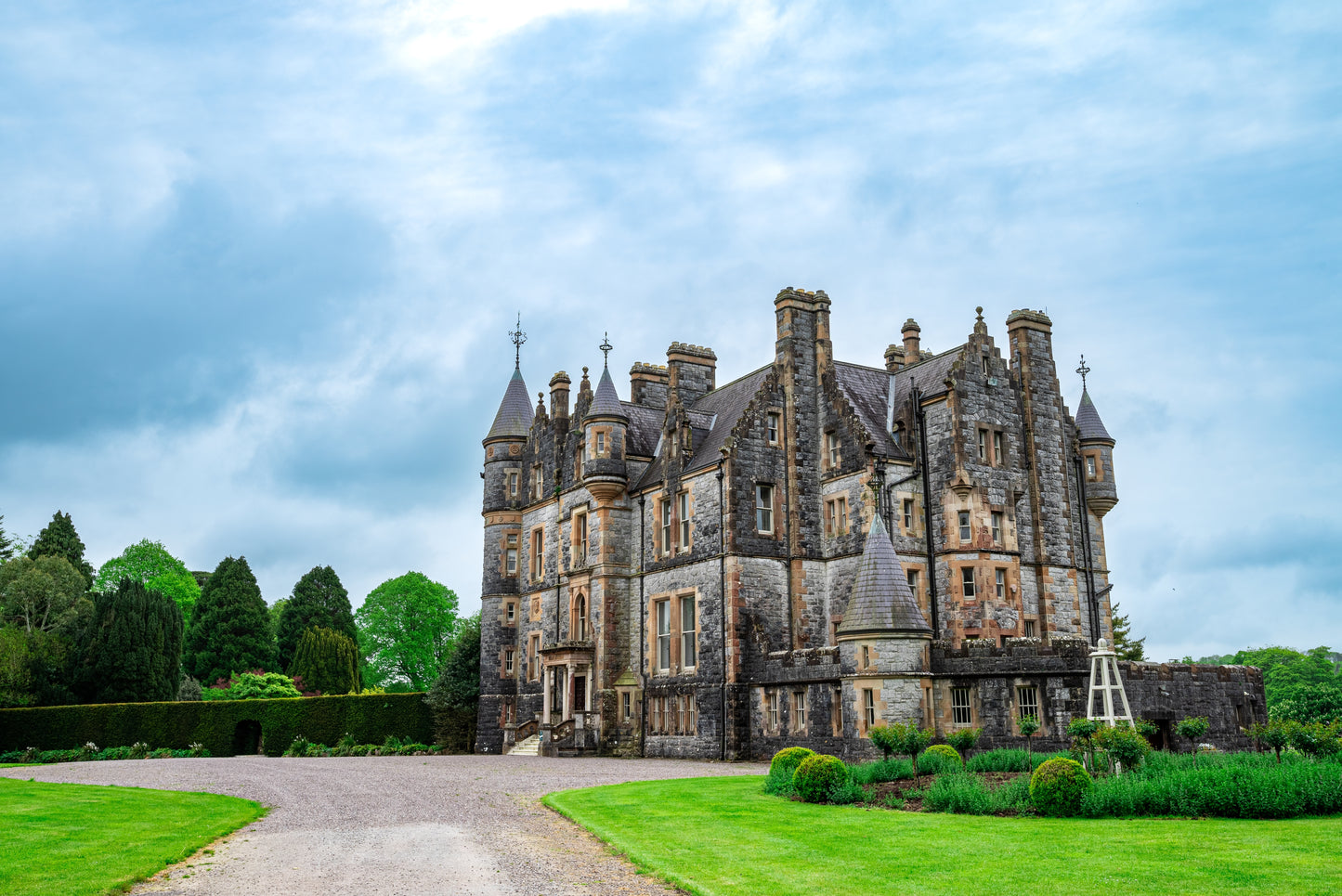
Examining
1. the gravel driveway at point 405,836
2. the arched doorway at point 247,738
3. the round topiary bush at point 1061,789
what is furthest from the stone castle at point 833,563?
the arched doorway at point 247,738

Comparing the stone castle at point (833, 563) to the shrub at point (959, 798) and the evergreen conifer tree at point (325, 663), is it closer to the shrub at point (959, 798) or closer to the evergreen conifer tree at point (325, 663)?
the shrub at point (959, 798)

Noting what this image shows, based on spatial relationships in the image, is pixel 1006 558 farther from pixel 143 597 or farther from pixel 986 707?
pixel 143 597

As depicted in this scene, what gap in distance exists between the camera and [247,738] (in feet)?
166

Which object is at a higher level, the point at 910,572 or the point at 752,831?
the point at 910,572

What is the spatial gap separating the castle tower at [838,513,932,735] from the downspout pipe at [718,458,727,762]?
7459 mm

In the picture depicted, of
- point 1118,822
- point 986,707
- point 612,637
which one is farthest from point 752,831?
point 612,637

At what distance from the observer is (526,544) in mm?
47969

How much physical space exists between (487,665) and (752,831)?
1325 inches

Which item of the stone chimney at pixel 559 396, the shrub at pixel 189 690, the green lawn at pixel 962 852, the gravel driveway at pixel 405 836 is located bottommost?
the gravel driveway at pixel 405 836

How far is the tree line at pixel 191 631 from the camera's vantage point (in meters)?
53.8

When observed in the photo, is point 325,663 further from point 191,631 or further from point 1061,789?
point 1061,789

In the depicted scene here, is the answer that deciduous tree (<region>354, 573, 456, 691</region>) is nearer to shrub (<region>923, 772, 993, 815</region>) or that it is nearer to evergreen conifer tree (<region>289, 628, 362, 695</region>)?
evergreen conifer tree (<region>289, 628, 362, 695</region>)

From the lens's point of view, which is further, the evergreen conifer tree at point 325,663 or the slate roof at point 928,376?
the evergreen conifer tree at point 325,663

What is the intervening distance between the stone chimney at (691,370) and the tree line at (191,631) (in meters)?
15.9
